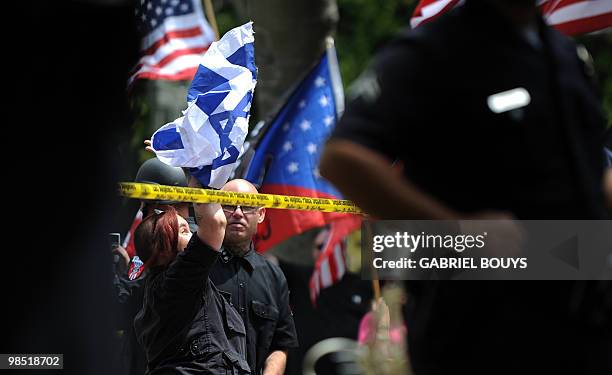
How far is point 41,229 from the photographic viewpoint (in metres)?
2.74

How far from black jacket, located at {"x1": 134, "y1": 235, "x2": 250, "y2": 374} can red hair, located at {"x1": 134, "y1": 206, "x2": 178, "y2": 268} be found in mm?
65

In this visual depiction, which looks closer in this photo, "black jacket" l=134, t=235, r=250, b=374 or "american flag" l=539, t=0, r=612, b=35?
"black jacket" l=134, t=235, r=250, b=374

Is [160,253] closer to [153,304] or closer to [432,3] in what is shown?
[153,304]

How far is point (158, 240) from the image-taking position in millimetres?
5707

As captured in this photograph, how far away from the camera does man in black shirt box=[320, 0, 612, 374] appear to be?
2949 mm

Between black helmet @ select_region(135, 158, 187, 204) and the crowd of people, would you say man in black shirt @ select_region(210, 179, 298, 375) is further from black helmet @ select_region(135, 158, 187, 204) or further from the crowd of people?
the crowd of people

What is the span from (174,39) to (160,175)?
424cm

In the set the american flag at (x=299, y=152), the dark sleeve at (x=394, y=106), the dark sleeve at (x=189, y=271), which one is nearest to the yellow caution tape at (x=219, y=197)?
the dark sleeve at (x=189, y=271)

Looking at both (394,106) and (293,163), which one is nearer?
(394,106)

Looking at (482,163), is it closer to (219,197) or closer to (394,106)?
(394,106)

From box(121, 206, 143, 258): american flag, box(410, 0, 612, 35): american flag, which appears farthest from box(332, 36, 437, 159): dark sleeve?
box(410, 0, 612, 35): american flag

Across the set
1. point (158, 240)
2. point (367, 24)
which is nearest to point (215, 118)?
point (158, 240)

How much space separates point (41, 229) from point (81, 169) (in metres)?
0.17

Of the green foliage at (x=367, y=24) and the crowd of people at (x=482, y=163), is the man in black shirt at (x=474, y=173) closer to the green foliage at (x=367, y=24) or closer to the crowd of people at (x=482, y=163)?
the crowd of people at (x=482, y=163)
